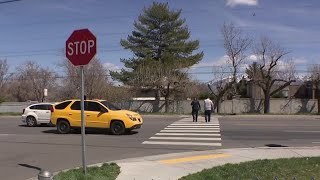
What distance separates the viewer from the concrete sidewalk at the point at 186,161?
395 inches

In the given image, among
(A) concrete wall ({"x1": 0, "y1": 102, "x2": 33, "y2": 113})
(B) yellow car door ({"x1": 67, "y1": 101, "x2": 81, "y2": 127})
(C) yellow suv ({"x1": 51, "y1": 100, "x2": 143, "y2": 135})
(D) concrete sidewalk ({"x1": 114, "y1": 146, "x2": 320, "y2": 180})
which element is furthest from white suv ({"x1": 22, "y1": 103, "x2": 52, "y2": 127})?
(A) concrete wall ({"x1": 0, "y1": 102, "x2": 33, "y2": 113})

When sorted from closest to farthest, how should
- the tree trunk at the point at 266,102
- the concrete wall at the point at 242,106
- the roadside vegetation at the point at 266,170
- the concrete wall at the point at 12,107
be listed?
the roadside vegetation at the point at 266,170 → the concrete wall at the point at 242,106 → the tree trunk at the point at 266,102 → the concrete wall at the point at 12,107

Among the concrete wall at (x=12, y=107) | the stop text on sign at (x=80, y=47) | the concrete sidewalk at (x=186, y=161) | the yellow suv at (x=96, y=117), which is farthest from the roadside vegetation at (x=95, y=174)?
the concrete wall at (x=12, y=107)

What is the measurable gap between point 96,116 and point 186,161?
9.58m

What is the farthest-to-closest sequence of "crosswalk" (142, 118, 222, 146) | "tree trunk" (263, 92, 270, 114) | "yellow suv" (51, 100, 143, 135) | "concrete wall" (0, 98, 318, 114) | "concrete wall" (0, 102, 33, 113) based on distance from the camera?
"concrete wall" (0, 102, 33, 113) → "tree trunk" (263, 92, 270, 114) → "concrete wall" (0, 98, 318, 114) → "yellow suv" (51, 100, 143, 135) → "crosswalk" (142, 118, 222, 146)

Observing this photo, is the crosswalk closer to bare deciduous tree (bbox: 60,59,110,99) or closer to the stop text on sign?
A: the stop text on sign

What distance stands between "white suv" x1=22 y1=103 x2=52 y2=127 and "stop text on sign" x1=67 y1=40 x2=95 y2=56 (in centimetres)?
1810

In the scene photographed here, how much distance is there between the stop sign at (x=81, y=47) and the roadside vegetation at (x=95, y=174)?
2.24m

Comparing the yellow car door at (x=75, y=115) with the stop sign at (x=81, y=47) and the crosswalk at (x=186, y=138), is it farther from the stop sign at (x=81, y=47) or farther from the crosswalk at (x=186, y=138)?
the stop sign at (x=81, y=47)

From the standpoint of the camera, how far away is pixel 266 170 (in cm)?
991

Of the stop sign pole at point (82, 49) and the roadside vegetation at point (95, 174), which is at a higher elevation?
the stop sign pole at point (82, 49)

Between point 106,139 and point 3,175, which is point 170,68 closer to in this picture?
point 106,139

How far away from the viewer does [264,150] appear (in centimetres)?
1423

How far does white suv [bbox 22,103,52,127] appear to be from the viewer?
26.8 m
